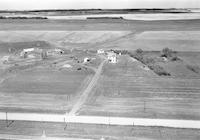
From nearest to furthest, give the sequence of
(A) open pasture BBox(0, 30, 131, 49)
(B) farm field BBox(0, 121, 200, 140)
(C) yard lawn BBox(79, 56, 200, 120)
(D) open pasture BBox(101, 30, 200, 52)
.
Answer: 1. (B) farm field BBox(0, 121, 200, 140)
2. (C) yard lawn BBox(79, 56, 200, 120)
3. (D) open pasture BBox(101, 30, 200, 52)
4. (A) open pasture BBox(0, 30, 131, 49)

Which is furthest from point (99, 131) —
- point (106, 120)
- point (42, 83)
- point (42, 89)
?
point (42, 83)

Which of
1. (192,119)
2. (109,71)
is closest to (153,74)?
(109,71)

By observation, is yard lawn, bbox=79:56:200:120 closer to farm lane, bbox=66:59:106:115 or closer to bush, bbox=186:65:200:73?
farm lane, bbox=66:59:106:115

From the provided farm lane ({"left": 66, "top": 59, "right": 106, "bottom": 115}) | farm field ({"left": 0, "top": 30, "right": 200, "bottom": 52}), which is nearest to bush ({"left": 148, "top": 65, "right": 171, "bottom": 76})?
farm lane ({"left": 66, "top": 59, "right": 106, "bottom": 115})

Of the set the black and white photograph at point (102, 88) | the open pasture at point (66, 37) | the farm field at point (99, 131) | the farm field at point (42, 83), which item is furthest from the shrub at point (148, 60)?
the farm field at point (99, 131)

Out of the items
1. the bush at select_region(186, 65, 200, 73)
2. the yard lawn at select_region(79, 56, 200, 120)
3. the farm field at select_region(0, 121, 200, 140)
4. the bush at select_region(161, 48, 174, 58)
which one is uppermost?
the bush at select_region(161, 48, 174, 58)

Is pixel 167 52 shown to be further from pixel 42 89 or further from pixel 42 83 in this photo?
pixel 42 89

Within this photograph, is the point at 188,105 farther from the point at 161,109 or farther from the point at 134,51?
the point at 134,51
